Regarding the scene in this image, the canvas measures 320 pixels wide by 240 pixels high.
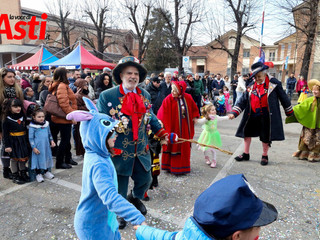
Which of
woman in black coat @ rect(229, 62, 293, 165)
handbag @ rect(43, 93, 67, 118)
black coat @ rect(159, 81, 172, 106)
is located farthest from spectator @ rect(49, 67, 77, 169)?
woman in black coat @ rect(229, 62, 293, 165)

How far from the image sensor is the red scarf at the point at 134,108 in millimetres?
2590

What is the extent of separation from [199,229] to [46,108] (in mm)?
4125

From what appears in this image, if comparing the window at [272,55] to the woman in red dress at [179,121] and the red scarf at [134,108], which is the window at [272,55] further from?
the red scarf at [134,108]

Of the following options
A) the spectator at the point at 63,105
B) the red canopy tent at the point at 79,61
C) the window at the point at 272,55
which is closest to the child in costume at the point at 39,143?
the spectator at the point at 63,105

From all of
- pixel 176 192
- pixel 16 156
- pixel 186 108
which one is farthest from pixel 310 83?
pixel 16 156

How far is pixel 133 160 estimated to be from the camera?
8.65 ft

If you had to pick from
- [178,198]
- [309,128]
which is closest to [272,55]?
[309,128]

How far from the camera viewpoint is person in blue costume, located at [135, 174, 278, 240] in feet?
3.38

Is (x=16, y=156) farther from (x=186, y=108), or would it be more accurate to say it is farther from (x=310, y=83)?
(x=310, y=83)

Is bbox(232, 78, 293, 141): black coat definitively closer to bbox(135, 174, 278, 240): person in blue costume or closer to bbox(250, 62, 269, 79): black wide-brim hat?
bbox(250, 62, 269, 79): black wide-brim hat

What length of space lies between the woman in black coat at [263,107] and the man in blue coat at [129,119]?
248 centimetres

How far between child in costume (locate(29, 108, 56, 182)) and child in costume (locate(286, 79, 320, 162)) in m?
5.13

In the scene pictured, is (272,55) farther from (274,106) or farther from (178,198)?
(178,198)

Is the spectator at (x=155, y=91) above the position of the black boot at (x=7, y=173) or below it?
above
